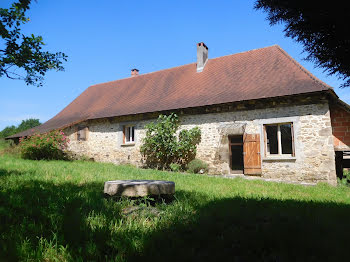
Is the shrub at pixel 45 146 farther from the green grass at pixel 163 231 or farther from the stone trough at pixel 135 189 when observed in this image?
the stone trough at pixel 135 189

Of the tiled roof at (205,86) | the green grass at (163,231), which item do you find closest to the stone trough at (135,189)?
the green grass at (163,231)

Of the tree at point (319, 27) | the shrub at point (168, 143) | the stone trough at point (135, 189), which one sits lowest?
the stone trough at point (135, 189)

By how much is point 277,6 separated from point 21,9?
16.8 ft

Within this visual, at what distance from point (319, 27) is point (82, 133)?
13.7 meters

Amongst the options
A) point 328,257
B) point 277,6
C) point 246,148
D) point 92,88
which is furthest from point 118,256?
point 92,88

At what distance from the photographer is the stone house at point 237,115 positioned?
9078mm

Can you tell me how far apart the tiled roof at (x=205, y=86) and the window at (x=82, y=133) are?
0.55m

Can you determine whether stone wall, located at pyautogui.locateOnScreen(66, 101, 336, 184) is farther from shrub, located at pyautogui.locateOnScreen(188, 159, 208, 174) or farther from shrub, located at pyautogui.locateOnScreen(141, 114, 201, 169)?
shrub, located at pyautogui.locateOnScreen(141, 114, 201, 169)

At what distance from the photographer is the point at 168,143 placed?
11.6m

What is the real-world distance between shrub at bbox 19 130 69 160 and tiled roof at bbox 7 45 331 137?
1.08 metres

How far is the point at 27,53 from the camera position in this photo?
18.2 ft

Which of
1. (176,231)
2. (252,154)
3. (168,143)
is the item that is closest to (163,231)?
(176,231)

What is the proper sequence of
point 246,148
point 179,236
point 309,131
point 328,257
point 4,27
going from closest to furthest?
point 328,257
point 179,236
point 4,27
point 309,131
point 246,148

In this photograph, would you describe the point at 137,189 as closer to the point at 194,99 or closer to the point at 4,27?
the point at 4,27
